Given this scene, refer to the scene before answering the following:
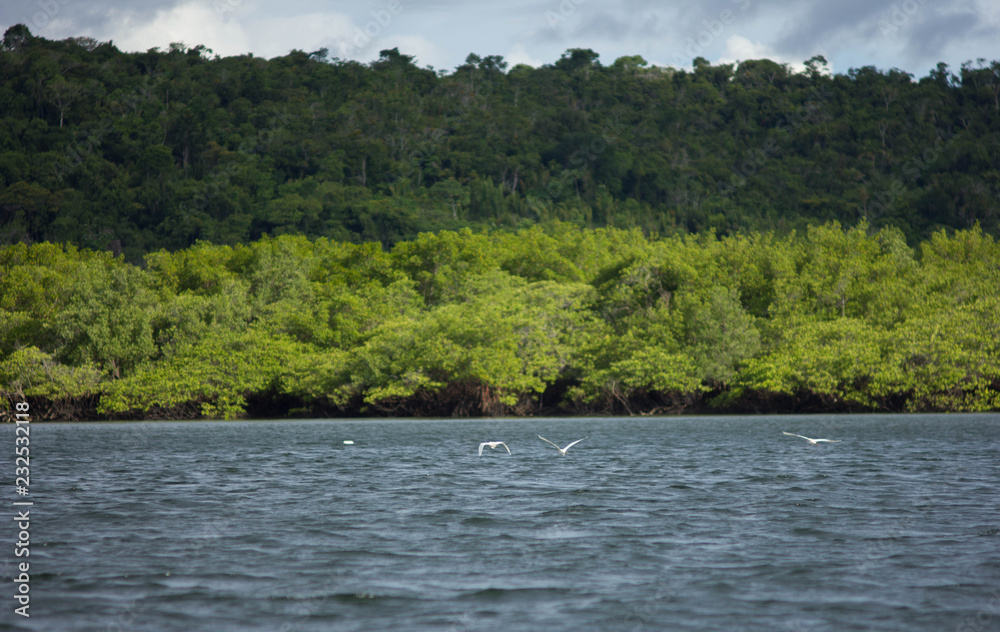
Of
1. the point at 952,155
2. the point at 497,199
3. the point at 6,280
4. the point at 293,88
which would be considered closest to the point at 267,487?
the point at 6,280

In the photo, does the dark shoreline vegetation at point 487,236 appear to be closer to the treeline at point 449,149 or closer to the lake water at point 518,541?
the treeline at point 449,149

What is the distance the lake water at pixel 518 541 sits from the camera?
11.4 metres

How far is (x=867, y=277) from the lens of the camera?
68188 millimetres

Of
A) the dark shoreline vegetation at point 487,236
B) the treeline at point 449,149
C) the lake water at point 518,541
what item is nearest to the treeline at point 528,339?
the dark shoreline vegetation at point 487,236

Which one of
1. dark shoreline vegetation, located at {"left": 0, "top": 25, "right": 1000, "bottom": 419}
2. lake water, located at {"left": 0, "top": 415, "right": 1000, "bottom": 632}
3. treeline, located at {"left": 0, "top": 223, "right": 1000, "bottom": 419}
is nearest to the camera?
lake water, located at {"left": 0, "top": 415, "right": 1000, "bottom": 632}

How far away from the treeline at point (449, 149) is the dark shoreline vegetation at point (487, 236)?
17.1 inches

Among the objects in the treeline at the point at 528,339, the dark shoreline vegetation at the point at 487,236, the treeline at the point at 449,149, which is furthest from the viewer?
the treeline at the point at 449,149

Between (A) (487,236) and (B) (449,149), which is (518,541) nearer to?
(A) (487,236)

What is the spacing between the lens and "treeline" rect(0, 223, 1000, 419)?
5606cm

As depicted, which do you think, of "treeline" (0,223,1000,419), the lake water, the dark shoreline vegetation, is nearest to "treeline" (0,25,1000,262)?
the dark shoreline vegetation

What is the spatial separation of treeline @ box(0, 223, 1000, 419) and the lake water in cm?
2525

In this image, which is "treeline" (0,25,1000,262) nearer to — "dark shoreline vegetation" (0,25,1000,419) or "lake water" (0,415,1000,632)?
"dark shoreline vegetation" (0,25,1000,419)

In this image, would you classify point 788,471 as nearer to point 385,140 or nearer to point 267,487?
point 267,487

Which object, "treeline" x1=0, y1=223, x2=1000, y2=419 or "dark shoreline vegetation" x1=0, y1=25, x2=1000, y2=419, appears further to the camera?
"dark shoreline vegetation" x1=0, y1=25, x2=1000, y2=419
